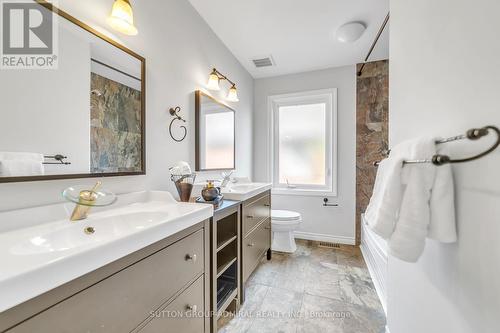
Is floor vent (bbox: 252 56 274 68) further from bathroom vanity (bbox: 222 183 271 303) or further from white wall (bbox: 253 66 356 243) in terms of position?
bathroom vanity (bbox: 222 183 271 303)

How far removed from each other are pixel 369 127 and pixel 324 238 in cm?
165

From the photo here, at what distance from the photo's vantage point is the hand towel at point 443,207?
630 millimetres

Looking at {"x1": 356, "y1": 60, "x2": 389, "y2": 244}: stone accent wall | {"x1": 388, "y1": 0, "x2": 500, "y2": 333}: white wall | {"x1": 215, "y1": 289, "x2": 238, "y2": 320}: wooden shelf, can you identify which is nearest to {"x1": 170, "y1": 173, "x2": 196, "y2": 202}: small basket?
{"x1": 215, "y1": 289, "x2": 238, "y2": 320}: wooden shelf

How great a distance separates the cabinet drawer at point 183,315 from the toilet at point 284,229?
150 cm

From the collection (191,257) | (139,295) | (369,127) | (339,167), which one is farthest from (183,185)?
(369,127)

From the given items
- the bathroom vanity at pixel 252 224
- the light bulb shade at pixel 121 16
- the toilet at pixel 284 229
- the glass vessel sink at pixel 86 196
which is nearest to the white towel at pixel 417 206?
the bathroom vanity at pixel 252 224

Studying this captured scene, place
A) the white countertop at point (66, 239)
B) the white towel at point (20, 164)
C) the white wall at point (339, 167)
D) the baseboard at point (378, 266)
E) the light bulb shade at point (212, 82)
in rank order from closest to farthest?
the white countertop at point (66, 239), the white towel at point (20, 164), the baseboard at point (378, 266), the light bulb shade at point (212, 82), the white wall at point (339, 167)

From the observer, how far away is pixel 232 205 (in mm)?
1446

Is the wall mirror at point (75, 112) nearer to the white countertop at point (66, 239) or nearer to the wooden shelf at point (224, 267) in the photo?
the white countertop at point (66, 239)

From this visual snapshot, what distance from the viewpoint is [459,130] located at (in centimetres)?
65

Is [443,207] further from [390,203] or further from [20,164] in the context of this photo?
[20,164]

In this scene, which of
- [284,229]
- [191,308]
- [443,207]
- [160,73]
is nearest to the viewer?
[443,207]

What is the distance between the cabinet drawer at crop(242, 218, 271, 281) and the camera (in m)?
1.72

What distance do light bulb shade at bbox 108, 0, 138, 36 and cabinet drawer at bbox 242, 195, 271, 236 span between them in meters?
1.38
